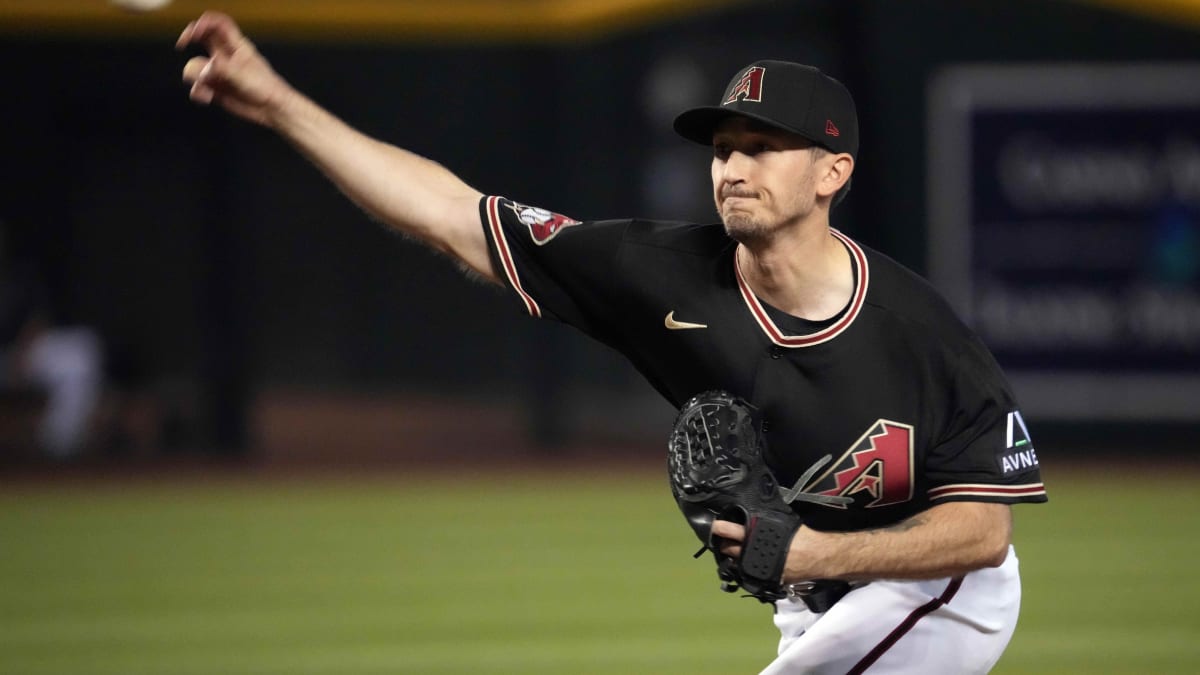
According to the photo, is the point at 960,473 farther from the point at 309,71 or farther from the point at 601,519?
the point at 309,71

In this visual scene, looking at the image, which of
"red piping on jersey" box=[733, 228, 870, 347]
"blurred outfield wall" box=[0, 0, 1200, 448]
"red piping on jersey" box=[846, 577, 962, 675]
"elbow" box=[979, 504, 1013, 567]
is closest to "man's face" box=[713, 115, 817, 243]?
"red piping on jersey" box=[733, 228, 870, 347]

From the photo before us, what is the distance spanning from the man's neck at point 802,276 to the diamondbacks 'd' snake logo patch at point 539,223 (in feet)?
1.48

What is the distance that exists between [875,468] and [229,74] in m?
1.64

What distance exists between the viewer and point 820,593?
3752 mm

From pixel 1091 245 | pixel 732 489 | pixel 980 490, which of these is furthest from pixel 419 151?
pixel 732 489

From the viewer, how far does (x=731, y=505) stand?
10.9ft

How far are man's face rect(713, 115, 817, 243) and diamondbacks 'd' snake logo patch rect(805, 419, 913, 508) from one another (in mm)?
506

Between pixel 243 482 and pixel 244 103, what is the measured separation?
9.80m

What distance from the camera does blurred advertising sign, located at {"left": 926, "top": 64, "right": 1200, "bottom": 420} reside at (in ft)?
44.8

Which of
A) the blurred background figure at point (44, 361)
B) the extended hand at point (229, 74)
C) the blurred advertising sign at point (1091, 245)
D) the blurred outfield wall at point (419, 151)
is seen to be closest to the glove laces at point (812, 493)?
the extended hand at point (229, 74)

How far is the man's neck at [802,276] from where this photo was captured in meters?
3.61

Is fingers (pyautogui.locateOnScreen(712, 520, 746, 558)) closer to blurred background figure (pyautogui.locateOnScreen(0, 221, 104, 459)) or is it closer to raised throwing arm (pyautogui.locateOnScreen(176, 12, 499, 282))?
raised throwing arm (pyautogui.locateOnScreen(176, 12, 499, 282))

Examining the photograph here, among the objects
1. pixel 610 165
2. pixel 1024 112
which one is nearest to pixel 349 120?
pixel 610 165

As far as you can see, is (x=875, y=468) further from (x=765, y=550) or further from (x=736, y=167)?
(x=736, y=167)
